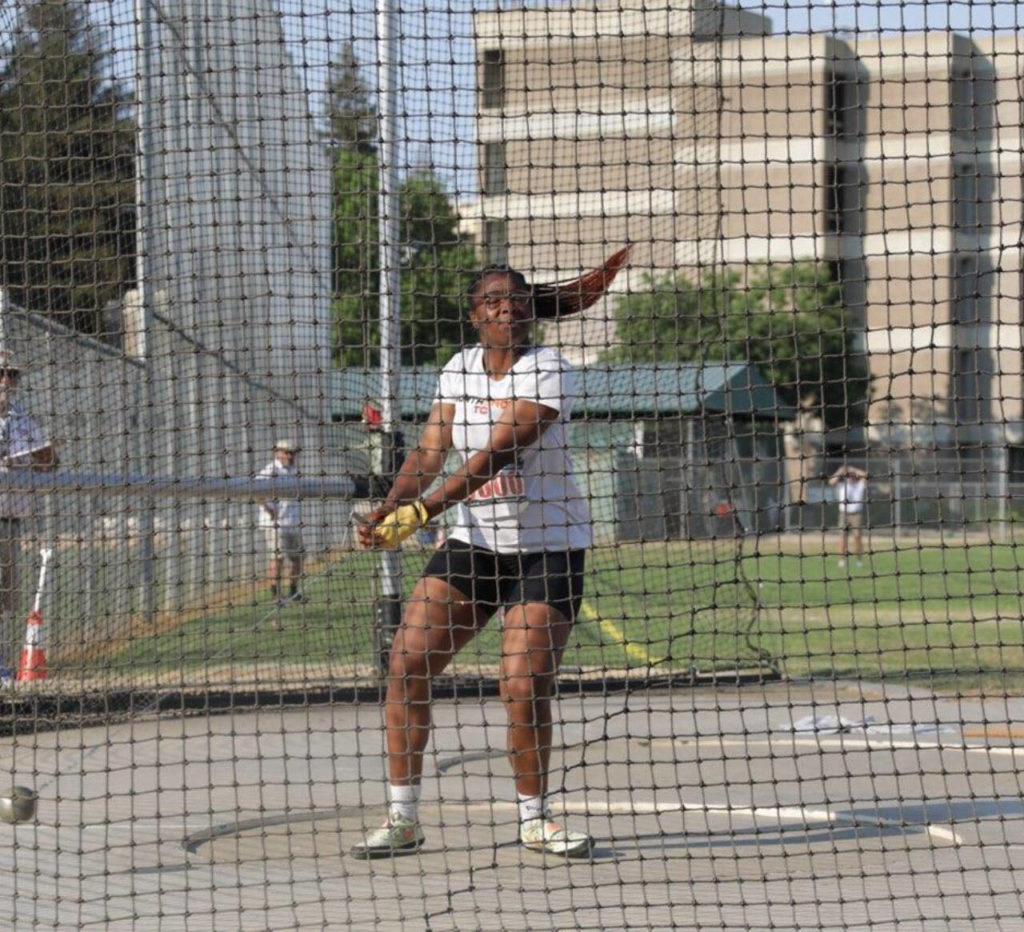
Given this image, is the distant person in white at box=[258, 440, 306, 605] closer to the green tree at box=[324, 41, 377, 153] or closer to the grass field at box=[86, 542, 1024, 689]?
the grass field at box=[86, 542, 1024, 689]

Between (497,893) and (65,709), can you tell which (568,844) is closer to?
(497,893)

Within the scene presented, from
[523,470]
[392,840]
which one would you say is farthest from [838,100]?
[392,840]

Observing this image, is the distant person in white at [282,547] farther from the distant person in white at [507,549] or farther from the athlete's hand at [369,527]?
the distant person in white at [507,549]

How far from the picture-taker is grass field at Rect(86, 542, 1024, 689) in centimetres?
648

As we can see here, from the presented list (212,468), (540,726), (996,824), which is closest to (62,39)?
(540,726)

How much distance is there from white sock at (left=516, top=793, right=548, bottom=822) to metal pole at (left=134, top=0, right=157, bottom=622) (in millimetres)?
1366

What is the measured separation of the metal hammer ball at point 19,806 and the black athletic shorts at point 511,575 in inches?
55.1

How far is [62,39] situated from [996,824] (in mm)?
4153

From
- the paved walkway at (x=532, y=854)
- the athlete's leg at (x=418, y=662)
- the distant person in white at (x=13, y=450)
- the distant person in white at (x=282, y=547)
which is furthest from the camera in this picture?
the distant person in white at (x=282, y=547)

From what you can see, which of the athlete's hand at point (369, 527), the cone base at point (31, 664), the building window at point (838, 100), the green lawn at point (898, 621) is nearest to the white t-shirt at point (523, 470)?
the athlete's hand at point (369, 527)

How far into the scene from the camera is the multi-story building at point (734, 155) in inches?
187

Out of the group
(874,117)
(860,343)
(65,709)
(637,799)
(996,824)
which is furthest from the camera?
(860,343)

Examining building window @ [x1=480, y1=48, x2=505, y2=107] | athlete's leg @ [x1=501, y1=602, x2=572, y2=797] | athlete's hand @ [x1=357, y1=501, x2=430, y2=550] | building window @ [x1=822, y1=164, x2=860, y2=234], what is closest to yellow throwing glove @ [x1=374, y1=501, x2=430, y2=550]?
athlete's hand @ [x1=357, y1=501, x2=430, y2=550]

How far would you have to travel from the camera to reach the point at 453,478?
16.5 feet
